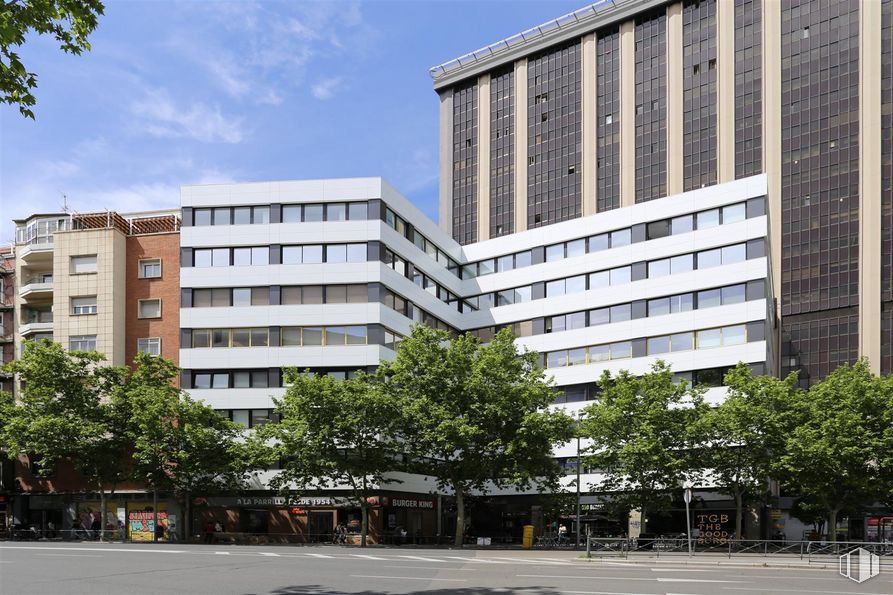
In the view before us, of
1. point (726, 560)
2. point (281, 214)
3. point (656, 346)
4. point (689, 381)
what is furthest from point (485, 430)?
point (281, 214)

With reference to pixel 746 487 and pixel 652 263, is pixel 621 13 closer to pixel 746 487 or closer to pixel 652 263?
pixel 652 263

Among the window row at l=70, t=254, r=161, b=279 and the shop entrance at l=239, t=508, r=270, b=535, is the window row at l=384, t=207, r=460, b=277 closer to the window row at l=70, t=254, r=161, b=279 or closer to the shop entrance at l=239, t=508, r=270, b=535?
the window row at l=70, t=254, r=161, b=279

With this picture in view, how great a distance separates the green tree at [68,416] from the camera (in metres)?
49.3

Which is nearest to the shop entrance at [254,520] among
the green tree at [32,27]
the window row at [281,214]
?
the window row at [281,214]

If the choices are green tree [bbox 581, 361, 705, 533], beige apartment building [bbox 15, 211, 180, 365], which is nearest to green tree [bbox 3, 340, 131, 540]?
beige apartment building [bbox 15, 211, 180, 365]

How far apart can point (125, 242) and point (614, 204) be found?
5217cm

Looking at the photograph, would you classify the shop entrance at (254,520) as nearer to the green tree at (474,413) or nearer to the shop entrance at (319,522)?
the shop entrance at (319,522)

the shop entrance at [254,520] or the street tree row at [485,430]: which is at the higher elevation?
the street tree row at [485,430]

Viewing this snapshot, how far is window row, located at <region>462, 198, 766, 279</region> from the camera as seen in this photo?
58094mm

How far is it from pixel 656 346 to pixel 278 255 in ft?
83.9

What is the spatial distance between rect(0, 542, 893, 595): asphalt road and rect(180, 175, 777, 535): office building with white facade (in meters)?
22.7

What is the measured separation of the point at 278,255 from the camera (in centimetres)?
5850

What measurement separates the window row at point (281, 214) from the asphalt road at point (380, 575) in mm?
27908

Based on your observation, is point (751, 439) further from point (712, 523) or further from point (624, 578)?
point (624, 578)
